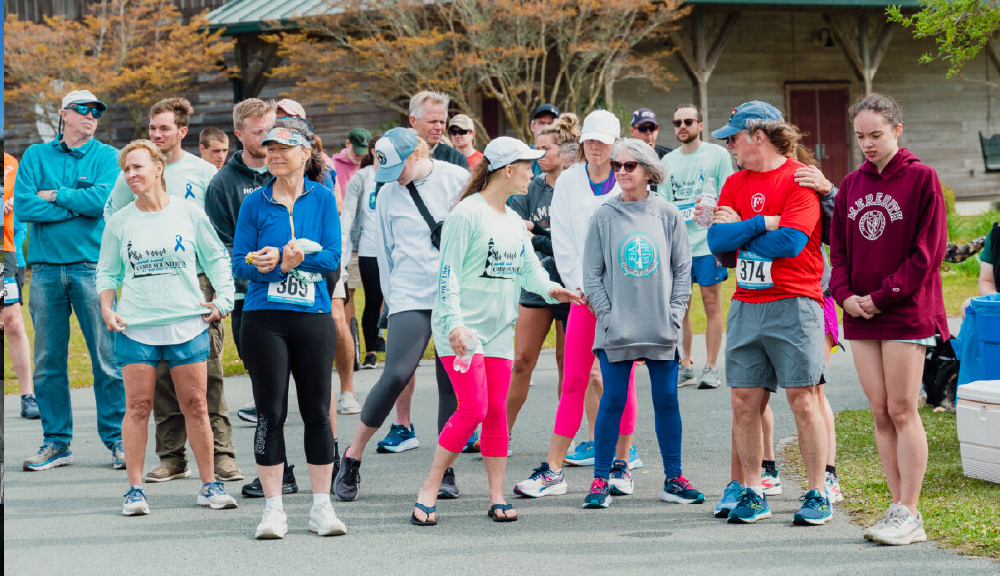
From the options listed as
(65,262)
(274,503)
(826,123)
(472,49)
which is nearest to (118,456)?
(65,262)

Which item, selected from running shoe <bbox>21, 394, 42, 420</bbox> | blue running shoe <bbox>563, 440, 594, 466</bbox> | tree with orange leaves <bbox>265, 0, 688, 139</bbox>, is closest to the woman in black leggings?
blue running shoe <bbox>563, 440, 594, 466</bbox>

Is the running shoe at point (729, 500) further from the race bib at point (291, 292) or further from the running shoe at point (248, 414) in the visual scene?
the running shoe at point (248, 414)

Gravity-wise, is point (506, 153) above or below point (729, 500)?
above

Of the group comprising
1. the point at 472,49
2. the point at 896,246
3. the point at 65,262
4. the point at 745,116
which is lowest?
the point at 896,246

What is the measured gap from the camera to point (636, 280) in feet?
17.8

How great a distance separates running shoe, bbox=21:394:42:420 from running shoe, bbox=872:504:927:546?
6.50m

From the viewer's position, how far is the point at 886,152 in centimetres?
467

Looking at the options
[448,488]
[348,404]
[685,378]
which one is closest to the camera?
[448,488]

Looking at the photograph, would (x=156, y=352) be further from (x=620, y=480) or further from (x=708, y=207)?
(x=708, y=207)

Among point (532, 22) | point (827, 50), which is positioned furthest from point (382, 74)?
point (827, 50)

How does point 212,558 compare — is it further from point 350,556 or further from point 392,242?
Answer: point 392,242

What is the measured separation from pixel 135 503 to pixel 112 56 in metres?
19.5

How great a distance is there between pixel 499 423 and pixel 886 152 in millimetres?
2204

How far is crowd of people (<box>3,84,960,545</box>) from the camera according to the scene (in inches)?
188
